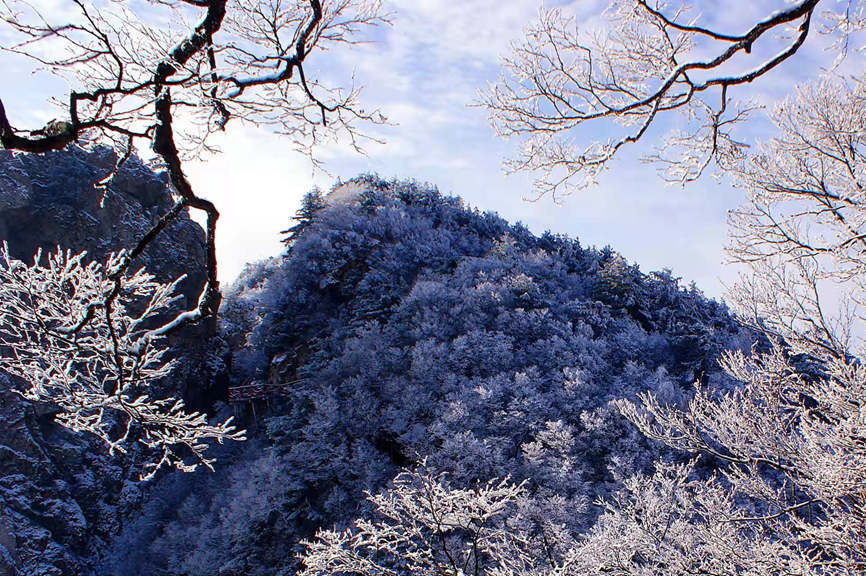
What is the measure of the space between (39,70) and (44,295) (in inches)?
57.8

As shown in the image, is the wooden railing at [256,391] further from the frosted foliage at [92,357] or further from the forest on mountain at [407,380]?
the frosted foliage at [92,357]

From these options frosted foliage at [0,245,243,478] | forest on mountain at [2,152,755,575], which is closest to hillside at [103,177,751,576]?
forest on mountain at [2,152,755,575]

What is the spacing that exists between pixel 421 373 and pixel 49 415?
48.0 feet

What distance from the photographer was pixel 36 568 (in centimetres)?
1661

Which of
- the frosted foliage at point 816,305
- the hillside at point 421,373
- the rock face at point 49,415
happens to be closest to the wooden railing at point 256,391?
the hillside at point 421,373

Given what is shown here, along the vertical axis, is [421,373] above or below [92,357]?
above

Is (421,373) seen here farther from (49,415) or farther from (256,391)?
(49,415)

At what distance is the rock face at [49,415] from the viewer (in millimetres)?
17469

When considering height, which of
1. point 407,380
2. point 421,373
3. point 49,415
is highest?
point 421,373

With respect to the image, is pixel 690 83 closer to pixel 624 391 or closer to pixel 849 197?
pixel 849 197

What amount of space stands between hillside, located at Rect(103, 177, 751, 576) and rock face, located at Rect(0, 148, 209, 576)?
1.72 metres

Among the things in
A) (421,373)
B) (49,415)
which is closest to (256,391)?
(49,415)

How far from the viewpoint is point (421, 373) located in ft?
63.5

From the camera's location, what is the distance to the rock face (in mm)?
17469
